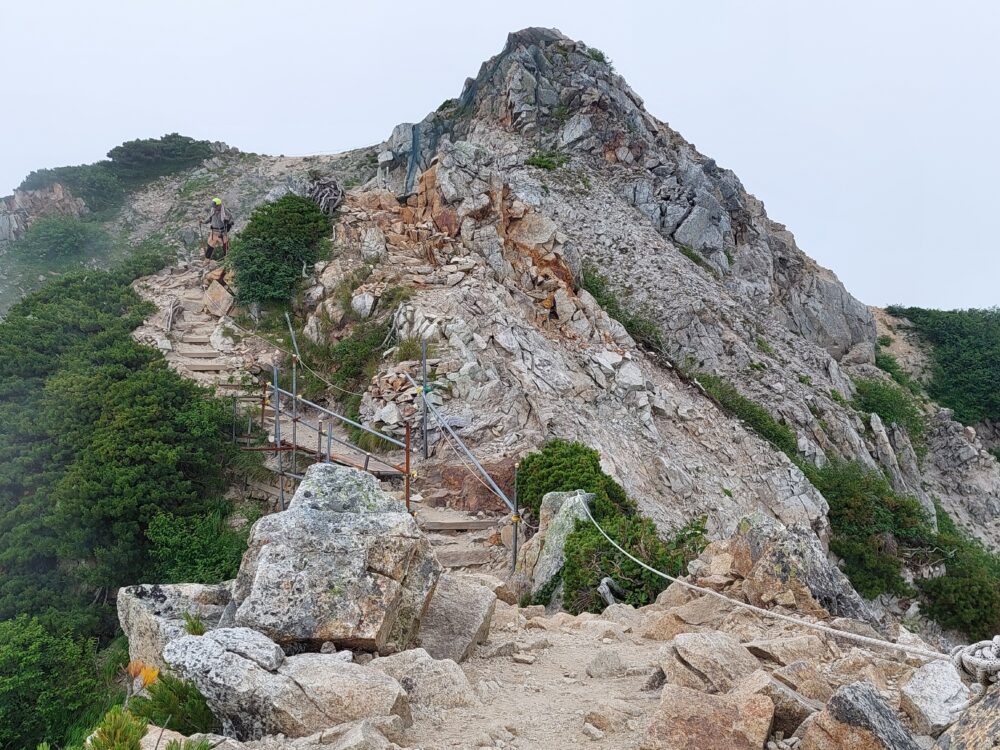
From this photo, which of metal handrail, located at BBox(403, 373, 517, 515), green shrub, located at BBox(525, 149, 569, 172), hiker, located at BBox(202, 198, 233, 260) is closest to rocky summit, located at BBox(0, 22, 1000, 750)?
metal handrail, located at BBox(403, 373, 517, 515)

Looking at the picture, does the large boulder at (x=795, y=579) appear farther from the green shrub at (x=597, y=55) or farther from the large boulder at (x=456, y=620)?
the green shrub at (x=597, y=55)

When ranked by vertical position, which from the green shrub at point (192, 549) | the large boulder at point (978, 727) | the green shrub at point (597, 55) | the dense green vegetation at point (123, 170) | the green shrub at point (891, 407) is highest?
the green shrub at point (597, 55)

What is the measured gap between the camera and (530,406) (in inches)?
496

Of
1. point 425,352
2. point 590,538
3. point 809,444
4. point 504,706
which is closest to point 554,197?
point 809,444

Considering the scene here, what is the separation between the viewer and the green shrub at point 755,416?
16.7 meters

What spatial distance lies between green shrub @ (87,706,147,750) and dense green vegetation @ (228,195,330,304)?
14264 mm

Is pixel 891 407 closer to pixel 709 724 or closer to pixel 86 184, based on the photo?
pixel 709 724

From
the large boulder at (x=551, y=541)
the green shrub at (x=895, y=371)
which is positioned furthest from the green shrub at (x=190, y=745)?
the green shrub at (x=895, y=371)

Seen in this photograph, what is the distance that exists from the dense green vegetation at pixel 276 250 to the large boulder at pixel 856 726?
1501 centimetres

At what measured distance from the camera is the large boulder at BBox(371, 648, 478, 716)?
3.64 meters

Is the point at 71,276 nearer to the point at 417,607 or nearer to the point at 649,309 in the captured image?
the point at 649,309

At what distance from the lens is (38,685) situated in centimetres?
687

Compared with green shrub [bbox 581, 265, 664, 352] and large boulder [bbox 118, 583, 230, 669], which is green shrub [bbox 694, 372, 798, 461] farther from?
large boulder [bbox 118, 583, 230, 669]

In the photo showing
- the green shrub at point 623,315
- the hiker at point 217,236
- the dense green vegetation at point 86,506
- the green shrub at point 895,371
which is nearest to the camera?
the dense green vegetation at point 86,506
